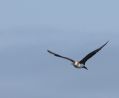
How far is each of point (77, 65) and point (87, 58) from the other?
2.50 metres

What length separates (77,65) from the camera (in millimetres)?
41188

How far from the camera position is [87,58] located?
4312cm
